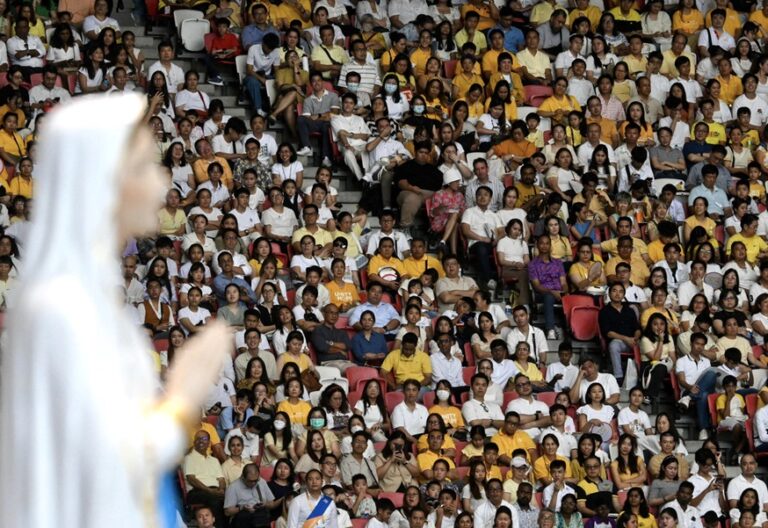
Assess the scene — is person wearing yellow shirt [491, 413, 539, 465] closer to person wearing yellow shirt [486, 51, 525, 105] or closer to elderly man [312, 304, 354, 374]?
elderly man [312, 304, 354, 374]

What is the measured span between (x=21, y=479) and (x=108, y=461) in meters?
0.09

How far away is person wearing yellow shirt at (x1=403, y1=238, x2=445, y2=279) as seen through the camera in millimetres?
15555

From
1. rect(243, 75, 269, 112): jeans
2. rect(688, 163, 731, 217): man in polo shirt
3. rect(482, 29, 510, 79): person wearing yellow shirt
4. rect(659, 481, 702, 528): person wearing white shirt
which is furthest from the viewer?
rect(482, 29, 510, 79): person wearing yellow shirt

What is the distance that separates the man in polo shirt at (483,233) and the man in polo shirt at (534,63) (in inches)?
109

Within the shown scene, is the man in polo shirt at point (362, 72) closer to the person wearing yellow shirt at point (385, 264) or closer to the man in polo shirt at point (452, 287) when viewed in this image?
the person wearing yellow shirt at point (385, 264)

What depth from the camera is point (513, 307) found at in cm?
1573

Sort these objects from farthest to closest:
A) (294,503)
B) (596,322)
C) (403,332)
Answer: (596,322), (403,332), (294,503)

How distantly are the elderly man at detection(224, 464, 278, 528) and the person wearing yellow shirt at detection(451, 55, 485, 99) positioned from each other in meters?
6.49

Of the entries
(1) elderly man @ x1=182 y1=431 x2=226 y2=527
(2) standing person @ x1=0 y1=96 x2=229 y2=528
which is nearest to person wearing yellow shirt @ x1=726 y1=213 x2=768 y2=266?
(1) elderly man @ x1=182 y1=431 x2=226 y2=527

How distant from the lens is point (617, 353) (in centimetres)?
1517

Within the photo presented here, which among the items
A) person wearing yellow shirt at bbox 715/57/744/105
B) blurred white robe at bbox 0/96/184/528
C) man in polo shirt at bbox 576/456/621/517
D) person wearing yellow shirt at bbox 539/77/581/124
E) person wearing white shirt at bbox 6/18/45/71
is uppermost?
blurred white robe at bbox 0/96/184/528

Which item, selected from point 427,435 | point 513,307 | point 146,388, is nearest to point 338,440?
point 427,435

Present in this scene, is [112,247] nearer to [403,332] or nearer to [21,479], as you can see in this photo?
[21,479]

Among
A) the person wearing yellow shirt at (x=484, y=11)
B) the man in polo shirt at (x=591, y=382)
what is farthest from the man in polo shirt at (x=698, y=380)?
the person wearing yellow shirt at (x=484, y=11)
